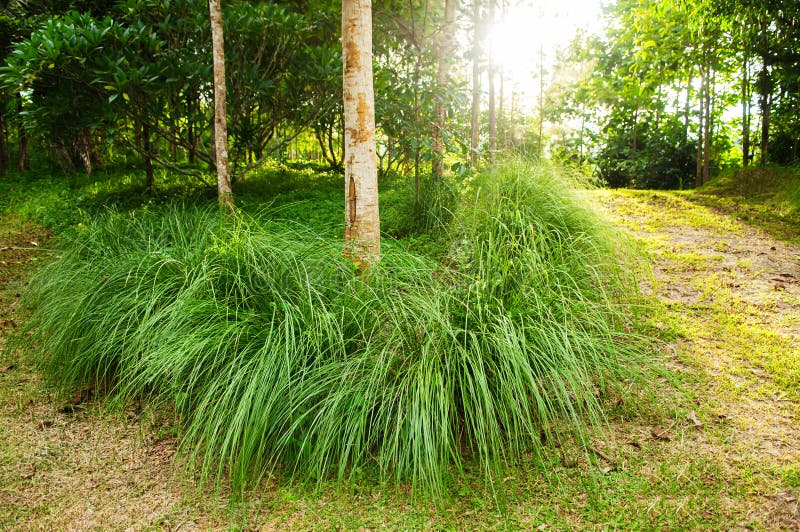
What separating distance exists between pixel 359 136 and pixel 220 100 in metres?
2.10

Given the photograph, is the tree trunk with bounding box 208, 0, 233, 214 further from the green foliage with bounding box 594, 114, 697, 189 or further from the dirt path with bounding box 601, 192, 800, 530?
the green foliage with bounding box 594, 114, 697, 189

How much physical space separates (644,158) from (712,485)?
36.8ft

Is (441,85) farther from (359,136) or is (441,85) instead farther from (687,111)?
(687,111)

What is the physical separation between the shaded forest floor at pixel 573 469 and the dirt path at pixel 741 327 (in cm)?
1

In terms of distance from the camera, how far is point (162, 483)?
234 centimetres

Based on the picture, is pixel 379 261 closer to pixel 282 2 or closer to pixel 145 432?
pixel 145 432

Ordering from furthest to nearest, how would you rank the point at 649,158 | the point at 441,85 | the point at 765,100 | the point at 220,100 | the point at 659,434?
the point at 649,158 → the point at 765,100 → the point at 441,85 → the point at 220,100 → the point at 659,434

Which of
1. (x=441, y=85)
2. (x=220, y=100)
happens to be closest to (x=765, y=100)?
(x=441, y=85)

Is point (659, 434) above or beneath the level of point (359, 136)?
beneath

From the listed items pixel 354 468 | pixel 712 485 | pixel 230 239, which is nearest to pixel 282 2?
pixel 230 239

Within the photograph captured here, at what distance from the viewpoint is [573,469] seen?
2223mm

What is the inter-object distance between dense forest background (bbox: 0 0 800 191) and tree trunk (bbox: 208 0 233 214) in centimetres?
86

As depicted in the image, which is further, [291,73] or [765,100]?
[765,100]

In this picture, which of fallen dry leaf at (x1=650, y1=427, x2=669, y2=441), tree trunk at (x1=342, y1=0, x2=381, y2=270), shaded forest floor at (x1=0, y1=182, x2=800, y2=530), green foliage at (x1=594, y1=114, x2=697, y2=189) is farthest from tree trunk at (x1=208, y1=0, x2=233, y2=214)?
green foliage at (x1=594, y1=114, x2=697, y2=189)
